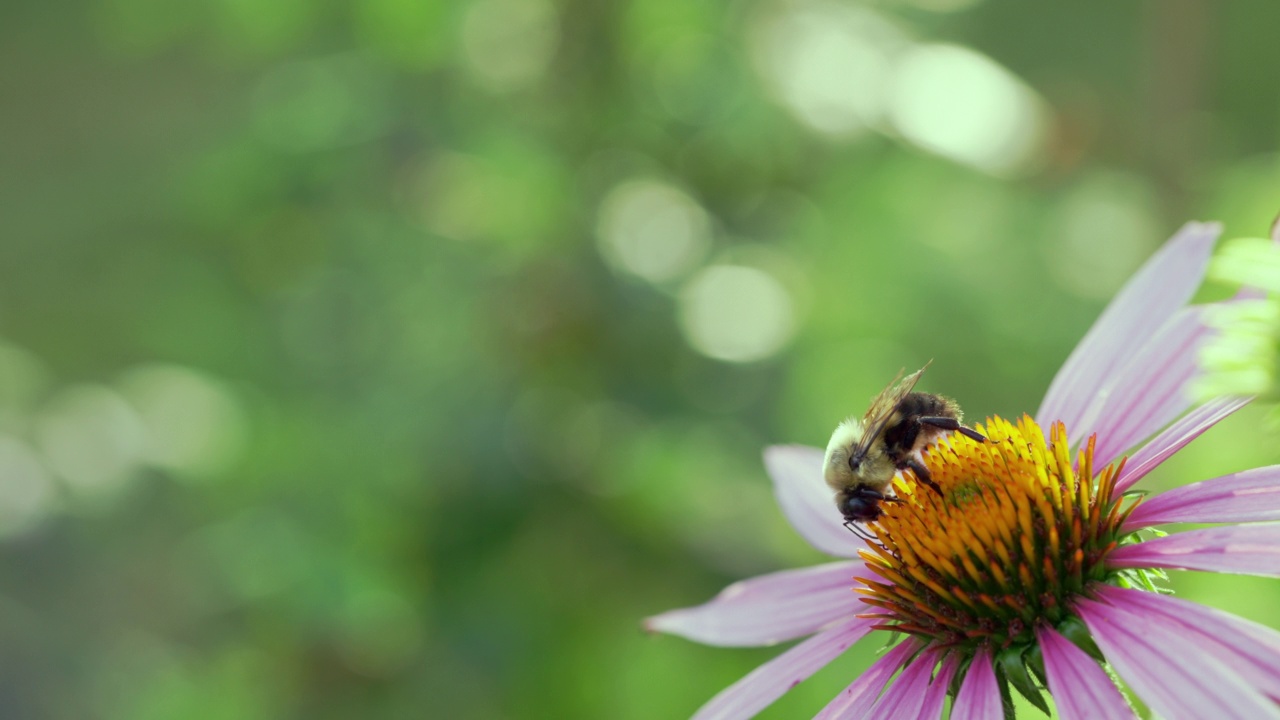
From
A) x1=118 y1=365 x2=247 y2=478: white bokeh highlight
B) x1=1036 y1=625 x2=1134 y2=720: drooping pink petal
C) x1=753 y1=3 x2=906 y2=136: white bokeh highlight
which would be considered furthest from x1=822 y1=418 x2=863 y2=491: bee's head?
x1=118 y1=365 x2=247 y2=478: white bokeh highlight

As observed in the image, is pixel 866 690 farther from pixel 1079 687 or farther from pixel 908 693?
pixel 1079 687

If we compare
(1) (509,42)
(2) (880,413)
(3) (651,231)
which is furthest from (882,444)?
(1) (509,42)

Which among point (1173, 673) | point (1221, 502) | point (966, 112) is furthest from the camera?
point (966, 112)

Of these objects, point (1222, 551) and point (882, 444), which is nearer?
point (1222, 551)

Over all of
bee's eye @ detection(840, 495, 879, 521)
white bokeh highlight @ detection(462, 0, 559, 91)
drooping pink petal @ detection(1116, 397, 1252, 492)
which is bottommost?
drooping pink petal @ detection(1116, 397, 1252, 492)

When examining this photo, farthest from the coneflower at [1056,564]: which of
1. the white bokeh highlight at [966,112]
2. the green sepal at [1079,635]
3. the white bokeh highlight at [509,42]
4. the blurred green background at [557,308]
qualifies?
the white bokeh highlight at [509,42]

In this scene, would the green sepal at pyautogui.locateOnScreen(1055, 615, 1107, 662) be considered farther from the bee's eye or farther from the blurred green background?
the blurred green background

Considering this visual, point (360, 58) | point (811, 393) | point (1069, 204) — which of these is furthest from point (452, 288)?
point (1069, 204)
